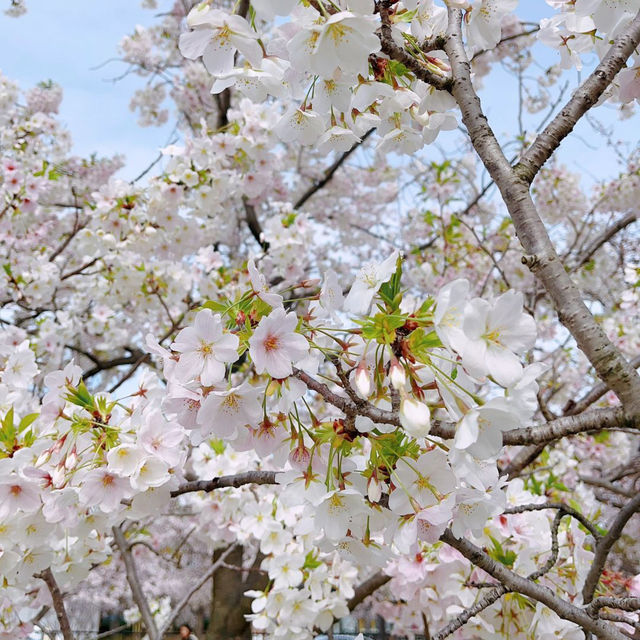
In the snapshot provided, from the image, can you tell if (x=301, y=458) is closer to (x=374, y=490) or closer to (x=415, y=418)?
(x=374, y=490)

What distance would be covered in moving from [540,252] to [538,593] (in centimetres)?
78

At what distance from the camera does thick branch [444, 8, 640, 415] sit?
86 cm

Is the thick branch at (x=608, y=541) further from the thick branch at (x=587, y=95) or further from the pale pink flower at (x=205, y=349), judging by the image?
the pale pink flower at (x=205, y=349)

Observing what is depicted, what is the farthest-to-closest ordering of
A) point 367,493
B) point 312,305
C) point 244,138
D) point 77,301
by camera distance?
point 77,301
point 244,138
point 312,305
point 367,493

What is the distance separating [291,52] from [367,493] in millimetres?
840

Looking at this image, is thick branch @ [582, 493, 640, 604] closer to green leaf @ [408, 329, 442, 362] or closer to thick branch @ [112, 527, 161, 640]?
green leaf @ [408, 329, 442, 362]

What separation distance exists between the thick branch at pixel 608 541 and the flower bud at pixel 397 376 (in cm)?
79

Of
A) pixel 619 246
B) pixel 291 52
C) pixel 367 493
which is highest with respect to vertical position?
pixel 619 246

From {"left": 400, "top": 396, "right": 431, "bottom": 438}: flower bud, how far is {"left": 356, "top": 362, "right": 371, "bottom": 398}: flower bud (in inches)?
A: 3.8

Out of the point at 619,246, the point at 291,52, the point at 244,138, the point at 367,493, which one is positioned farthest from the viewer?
the point at 619,246

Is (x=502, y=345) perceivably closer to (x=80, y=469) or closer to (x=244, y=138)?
(x=80, y=469)

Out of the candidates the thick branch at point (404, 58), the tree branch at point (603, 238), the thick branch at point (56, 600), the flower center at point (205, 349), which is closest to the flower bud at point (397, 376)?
the flower center at point (205, 349)

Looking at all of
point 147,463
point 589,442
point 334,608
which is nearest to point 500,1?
point 147,463

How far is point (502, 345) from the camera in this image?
870 mm
